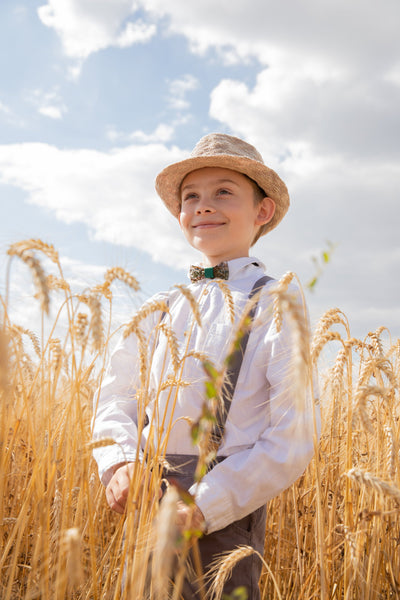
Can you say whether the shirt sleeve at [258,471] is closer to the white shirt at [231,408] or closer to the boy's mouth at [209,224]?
the white shirt at [231,408]

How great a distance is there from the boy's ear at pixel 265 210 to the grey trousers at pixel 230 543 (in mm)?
1222

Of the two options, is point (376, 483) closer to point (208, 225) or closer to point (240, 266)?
point (240, 266)

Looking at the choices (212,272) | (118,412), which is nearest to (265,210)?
(212,272)

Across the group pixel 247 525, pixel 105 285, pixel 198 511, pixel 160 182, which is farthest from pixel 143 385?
pixel 160 182

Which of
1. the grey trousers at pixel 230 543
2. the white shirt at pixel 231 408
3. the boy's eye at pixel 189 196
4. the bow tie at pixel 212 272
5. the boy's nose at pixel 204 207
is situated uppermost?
the boy's eye at pixel 189 196

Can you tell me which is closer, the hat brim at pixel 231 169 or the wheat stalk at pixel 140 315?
the wheat stalk at pixel 140 315

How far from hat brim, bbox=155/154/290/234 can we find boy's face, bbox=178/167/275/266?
0.04m

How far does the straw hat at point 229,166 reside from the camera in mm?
2352

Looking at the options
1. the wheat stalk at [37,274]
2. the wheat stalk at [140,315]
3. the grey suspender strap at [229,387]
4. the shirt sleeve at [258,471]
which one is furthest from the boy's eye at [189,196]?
the wheat stalk at [37,274]

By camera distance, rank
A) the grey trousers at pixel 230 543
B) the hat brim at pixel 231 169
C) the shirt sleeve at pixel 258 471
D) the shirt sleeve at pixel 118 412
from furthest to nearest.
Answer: the hat brim at pixel 231 169 < the shirt sleeve at pixel 118 412 < the grey trousers at pixel 230 543 < the shirt sleeve at pixel 258 471

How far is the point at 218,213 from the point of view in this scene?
7.27 ft

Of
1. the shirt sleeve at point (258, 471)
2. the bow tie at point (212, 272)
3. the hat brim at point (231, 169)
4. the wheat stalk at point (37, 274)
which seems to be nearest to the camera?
the wheat stalk at point (37, 274)

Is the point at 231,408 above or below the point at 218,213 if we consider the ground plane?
below

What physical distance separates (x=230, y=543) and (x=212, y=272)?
1051 millimetres
